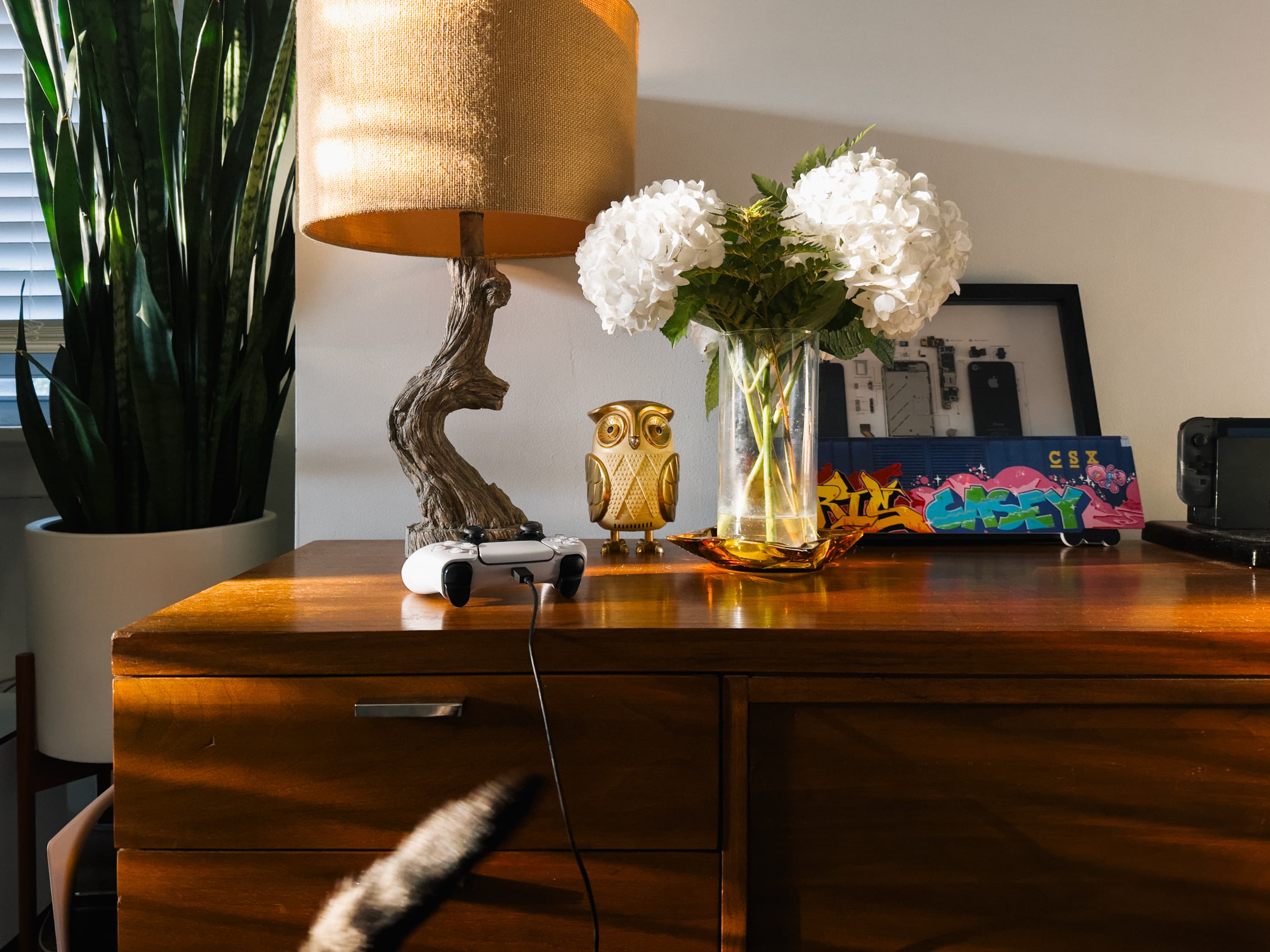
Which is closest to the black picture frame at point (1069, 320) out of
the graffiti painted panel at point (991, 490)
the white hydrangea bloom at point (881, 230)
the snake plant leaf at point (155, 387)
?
the graffiti painted panel at point (991, 490)

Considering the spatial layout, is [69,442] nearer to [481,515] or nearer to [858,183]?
[481,515]

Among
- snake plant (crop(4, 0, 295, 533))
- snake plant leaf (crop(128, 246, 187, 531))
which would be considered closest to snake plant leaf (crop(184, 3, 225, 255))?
snake plant (crop(4, 0, 295, 533))

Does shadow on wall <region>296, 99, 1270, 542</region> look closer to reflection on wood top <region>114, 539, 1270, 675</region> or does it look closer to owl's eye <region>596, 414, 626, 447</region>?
owl's eye <region>596, 414, 626, 447</region>

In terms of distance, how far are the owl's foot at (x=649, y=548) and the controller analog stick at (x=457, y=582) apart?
12.6 inches

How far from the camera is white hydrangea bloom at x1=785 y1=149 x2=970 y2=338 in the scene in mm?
796

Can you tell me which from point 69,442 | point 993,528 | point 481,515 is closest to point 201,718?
point 481,515

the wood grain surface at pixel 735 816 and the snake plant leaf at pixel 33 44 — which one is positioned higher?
the snake plant leaf at pixel 33 44

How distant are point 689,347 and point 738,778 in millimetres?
728

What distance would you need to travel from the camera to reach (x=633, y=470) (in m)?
1.00

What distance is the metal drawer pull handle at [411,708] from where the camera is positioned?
0.66 metres

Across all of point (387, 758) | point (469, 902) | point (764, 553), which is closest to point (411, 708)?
point (387, 758)

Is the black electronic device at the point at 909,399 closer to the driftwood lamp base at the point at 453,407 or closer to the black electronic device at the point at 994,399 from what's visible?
the black electronic device at the point at 994,399

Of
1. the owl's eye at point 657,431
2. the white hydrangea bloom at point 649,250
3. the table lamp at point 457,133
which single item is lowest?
the owl's eye at point 657,431

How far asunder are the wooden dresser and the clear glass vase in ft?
0.74
